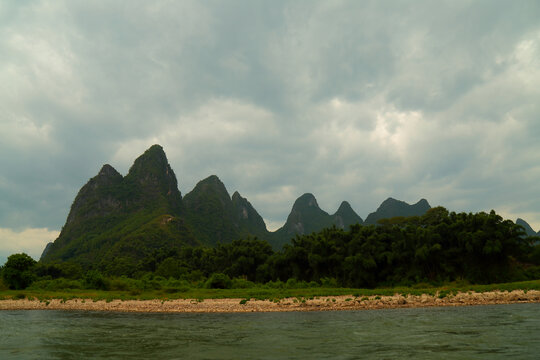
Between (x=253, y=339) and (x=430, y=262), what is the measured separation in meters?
41.6

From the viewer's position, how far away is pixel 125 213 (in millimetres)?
170000

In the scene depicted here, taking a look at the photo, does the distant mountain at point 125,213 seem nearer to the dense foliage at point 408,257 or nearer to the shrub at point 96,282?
the shrub at point 96,282

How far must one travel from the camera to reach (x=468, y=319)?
1841 centimetres

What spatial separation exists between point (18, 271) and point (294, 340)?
52.4 m

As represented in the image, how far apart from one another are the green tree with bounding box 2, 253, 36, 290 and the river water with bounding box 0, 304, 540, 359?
3745 cm

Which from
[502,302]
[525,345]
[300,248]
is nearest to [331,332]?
[525,345]

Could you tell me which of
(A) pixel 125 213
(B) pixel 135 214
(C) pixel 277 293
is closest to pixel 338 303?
(C) pixel 277 293

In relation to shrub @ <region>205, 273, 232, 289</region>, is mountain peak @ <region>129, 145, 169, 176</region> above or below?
above

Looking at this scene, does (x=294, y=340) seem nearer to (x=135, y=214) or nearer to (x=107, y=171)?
(x=135, y=214)

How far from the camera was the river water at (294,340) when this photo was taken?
35.3ft

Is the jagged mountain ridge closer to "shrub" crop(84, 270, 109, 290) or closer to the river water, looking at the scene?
"shrub" crop(84, 270, 109, 290)

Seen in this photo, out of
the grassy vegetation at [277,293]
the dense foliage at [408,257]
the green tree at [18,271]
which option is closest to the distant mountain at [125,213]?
the green tree at [18,271]

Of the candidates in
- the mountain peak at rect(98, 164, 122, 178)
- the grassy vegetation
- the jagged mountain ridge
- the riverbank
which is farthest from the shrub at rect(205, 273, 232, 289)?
the mountain peak at rect(98, 164, 122, 178)

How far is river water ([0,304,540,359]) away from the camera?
35.3 feet
